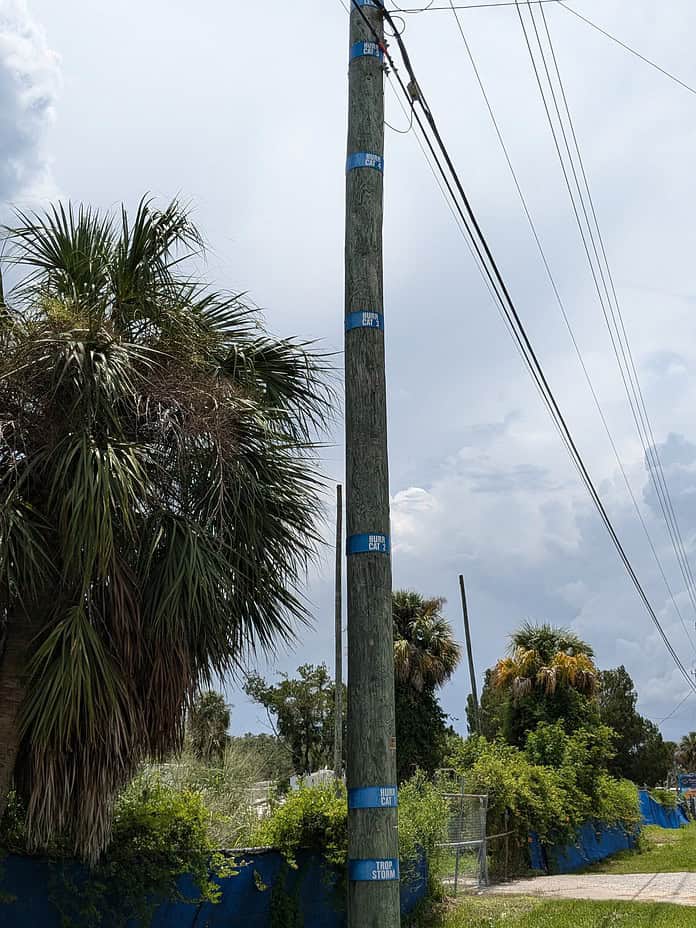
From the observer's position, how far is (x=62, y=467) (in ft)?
22.0

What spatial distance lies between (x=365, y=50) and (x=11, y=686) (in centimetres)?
541

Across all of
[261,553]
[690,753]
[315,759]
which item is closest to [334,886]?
[261,553]

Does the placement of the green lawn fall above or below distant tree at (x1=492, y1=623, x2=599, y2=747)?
below

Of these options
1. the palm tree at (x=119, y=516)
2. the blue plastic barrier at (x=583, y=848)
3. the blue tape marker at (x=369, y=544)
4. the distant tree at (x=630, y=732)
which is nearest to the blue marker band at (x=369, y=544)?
the blue tape marker at (x=369, y=544)

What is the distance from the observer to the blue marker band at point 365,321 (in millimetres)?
6629

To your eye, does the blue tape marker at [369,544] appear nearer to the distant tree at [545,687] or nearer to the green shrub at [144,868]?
the green shrub at [144,868]

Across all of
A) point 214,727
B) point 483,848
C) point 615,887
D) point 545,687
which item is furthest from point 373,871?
point 214,727

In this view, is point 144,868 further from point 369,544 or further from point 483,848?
point 483,848

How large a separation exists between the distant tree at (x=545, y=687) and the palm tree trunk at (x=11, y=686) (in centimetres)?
2322

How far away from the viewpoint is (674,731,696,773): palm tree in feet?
279

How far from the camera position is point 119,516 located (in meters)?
6.96

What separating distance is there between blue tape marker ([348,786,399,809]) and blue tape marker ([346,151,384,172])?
4296mm

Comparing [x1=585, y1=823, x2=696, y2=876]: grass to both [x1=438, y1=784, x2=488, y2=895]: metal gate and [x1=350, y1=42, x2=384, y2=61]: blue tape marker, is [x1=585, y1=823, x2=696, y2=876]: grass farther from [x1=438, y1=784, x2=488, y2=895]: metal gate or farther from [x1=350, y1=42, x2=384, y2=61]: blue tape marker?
[x1=350, y1=42, x2=384, y2=61]: blue tape marker

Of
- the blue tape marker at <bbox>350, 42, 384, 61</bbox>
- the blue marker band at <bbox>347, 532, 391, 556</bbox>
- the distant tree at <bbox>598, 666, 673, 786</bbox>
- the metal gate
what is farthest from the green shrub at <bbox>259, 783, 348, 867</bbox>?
the distant tree at <bbox>598, 666, 673, 786</bbox>
